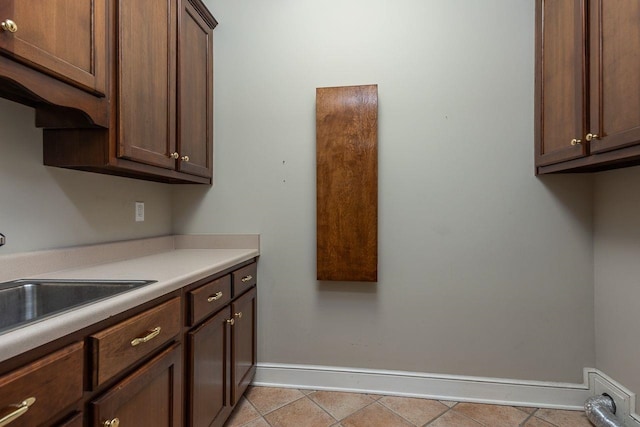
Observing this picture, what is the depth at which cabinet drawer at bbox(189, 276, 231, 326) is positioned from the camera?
1275 millimetres

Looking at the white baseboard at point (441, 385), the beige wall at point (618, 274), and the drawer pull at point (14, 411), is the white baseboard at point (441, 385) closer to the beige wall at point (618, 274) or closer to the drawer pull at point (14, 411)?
the beige wall at point (618, 274)

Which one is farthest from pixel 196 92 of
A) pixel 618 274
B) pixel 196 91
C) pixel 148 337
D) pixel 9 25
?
pixel 618 274

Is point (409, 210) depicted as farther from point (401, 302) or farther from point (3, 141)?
point (3, 141)

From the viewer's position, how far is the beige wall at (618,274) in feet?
5.16

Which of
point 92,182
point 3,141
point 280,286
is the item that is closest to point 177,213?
point 92,182

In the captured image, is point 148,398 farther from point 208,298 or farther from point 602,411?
point 602,411

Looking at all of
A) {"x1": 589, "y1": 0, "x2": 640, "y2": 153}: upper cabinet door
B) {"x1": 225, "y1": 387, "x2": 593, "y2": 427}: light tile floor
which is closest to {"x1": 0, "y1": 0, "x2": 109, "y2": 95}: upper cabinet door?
{"x1": 225, "y1": 387, "x2": 593, "y2": 427}: light tile floor

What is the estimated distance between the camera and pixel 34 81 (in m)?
0.94

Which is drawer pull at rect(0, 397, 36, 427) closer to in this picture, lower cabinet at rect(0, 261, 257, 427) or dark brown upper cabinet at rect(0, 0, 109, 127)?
lower cabinet at rect(0, 261, 257, 427)

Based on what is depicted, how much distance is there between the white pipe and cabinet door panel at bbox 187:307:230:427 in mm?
1945

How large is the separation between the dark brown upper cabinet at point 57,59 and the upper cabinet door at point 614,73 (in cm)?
208

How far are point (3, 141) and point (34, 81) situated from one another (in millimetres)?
396

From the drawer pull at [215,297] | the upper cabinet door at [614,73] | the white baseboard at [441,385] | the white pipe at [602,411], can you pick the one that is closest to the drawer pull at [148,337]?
the drawer pull at [215,297]

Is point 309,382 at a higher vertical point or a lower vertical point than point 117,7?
lower
